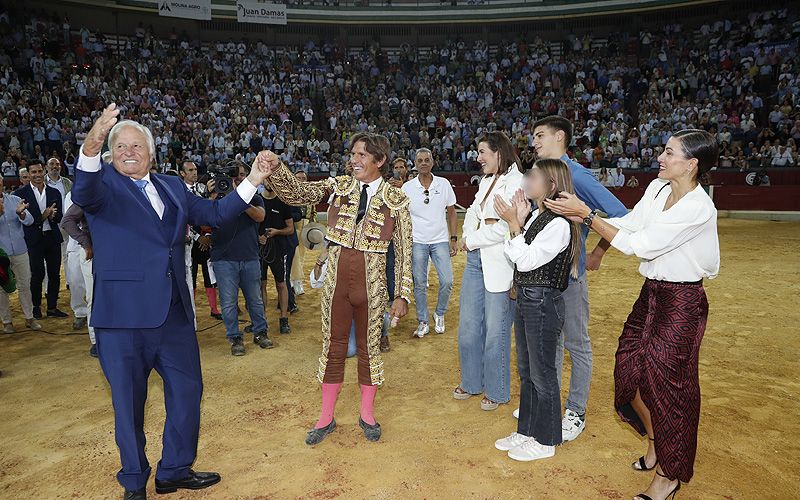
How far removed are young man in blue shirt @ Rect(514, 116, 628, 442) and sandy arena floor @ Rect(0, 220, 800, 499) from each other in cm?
19

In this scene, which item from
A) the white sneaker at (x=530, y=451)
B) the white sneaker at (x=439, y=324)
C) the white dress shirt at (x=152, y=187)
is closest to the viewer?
the white dress shirt at (x=152, y=187)

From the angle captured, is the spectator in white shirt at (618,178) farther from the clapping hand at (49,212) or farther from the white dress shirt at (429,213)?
the clapping hand at (49,212)

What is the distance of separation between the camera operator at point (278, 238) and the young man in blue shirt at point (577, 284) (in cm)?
340

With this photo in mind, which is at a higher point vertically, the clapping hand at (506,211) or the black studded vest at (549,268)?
the clapping hand at (506,211)

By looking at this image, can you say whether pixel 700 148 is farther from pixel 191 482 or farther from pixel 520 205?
pixel 191 482

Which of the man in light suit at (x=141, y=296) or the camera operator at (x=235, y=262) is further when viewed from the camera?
the camera operator at (x=235, y=262)

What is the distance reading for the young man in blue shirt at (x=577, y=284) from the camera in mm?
3562

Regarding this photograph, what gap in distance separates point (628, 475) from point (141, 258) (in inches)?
118

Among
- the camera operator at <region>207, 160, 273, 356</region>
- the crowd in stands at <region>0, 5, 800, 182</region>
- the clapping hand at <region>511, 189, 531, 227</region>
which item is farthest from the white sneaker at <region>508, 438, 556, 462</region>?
the crowd in stands at <region>0, 5, 800, 182</region>

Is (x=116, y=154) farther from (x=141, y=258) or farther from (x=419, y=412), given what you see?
(x=419, y=412)

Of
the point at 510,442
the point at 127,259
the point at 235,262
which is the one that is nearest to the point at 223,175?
the point at 127,259

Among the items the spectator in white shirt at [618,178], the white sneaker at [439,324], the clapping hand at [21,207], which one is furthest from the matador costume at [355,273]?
the spectator in white shirt at [618,178]

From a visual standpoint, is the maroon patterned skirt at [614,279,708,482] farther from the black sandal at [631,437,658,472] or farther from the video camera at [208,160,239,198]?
the video camera at [208,160,239,198]

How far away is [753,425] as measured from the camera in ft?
12.8
